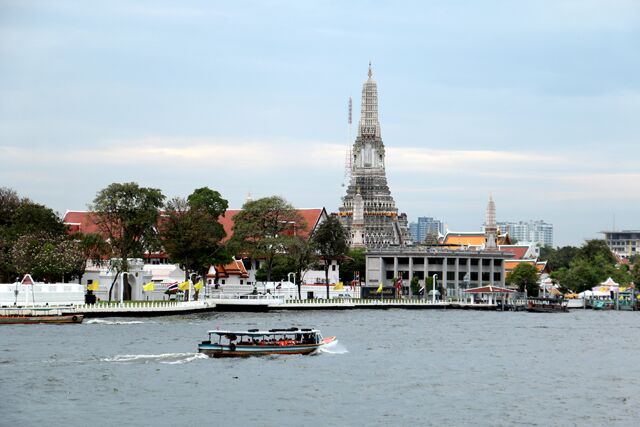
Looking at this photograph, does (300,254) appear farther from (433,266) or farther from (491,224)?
(491,224)

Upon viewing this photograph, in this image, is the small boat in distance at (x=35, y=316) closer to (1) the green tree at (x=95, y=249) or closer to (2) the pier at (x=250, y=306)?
(2) the pier at (x=250, y=306)

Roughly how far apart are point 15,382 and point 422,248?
112 m

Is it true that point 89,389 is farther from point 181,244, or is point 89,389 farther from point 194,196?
point 194,196

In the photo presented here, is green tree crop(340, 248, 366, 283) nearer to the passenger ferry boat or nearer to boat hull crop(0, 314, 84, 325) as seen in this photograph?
boat hull crop(0, 314, 84, 325)

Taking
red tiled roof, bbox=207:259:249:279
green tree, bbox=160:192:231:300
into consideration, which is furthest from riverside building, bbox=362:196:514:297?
green tree, bbox=160:192:231:300

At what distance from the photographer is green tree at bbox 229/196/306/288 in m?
132

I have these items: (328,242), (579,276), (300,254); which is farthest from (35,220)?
(579,276)

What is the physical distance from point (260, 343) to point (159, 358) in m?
6.25

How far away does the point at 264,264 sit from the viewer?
477 ft

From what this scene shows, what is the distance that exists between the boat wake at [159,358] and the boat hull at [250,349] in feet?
1.71

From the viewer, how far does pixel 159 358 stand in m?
62.9

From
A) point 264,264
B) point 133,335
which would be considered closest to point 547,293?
point 264,264

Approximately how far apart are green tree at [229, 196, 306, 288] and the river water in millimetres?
43346

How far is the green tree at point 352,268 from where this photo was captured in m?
165
